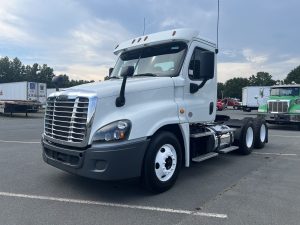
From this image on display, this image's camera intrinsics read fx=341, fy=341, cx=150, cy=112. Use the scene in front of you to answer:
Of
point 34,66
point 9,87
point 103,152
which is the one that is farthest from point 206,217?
point 34,66

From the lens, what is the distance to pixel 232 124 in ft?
31.9

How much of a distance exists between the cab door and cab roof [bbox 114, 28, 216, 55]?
168 millimetres

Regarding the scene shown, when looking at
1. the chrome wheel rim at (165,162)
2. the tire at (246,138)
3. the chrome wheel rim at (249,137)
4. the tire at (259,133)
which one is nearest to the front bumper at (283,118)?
the tire at (259,133)

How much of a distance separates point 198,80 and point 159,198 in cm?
255

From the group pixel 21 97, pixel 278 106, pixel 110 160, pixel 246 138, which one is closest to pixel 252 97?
pixel 278 106

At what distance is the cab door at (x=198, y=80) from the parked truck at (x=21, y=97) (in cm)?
2384

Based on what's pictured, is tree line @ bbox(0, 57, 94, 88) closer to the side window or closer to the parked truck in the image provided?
the parked truck

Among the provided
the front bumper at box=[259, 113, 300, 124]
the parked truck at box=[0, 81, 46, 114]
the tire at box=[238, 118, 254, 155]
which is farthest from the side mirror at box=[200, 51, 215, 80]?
the parked truck at box=[0, 81, 46, 114]

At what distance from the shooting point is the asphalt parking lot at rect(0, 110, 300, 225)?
4.65 m

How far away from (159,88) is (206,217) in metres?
2.34

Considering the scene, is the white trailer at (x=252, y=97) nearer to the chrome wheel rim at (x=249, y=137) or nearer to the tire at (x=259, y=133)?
the tire at (x=259, y=133)

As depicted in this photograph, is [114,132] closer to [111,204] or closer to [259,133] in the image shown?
[111,204]

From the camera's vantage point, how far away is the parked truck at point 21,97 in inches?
1103

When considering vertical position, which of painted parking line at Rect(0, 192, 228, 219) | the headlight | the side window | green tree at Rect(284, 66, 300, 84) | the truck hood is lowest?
painted parking line at Rect(0, 192, 228, 219)
